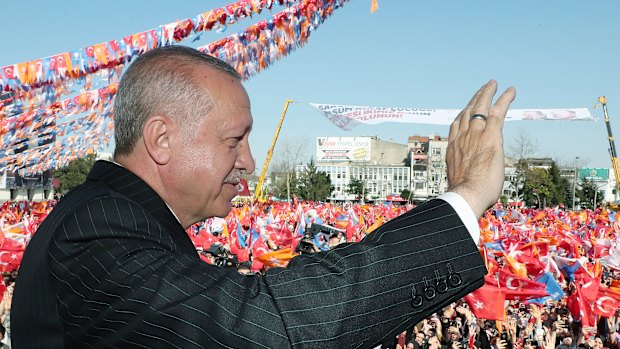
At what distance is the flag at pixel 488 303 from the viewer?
1023 cm

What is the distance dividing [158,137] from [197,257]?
0.83 feet

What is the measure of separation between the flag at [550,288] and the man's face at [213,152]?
10356 millimetres

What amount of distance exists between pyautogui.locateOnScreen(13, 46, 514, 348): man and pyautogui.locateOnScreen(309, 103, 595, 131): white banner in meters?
18.6

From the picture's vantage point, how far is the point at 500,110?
1.36 metres

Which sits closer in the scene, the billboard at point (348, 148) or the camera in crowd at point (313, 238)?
the camera in crowd at point (313, 238)

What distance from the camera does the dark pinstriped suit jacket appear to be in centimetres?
108

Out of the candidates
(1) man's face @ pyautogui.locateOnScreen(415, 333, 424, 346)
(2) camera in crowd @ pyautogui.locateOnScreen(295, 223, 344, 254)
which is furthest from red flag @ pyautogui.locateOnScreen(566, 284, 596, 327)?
(2) camera in crowd @ pyautogui.locateOnScreen(295, 223, 344, 254)

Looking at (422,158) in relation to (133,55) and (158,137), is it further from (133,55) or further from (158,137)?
(158,137)

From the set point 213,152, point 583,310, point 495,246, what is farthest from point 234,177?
point 495,246

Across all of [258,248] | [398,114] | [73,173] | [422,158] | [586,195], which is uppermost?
[398,114]

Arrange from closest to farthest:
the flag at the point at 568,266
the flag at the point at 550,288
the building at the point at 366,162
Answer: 1. the flag at the point at 550,288
2. the flag at the point at 568,266
3. the building at the point at 366,162

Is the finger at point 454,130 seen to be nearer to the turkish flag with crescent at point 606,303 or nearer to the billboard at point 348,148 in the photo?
the turkish flag with crescent at point 606,303

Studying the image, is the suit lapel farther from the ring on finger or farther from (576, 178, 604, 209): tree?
(576, 178, 604, 209): tree

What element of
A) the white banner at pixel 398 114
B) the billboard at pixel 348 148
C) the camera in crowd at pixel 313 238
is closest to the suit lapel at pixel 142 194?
the camera in crowd at pixel 313 238
